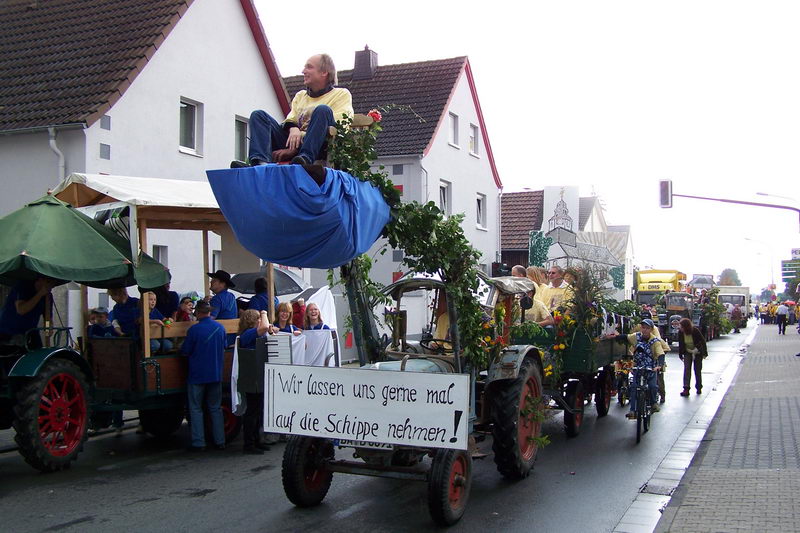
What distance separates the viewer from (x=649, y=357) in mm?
11648

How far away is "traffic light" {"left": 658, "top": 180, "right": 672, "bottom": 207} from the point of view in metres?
29.3

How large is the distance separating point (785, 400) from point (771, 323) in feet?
193

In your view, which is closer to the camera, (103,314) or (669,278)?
(103,314)

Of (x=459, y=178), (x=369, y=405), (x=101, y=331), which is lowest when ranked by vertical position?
(x=369, y=405)

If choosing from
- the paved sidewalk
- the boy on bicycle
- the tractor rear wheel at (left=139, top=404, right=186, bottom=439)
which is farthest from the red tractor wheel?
the boy on bicycle

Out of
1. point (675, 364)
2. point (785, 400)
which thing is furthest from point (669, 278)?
point (785, 400)

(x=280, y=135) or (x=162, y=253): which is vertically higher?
(x=280, y=135)

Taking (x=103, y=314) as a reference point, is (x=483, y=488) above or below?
below

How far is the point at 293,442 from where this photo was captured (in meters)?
6.92

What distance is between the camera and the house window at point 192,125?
60.4ft

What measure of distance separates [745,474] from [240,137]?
49.2ft

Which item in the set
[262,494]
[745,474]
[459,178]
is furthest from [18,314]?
[459,178]

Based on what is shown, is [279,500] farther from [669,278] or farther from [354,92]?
[669,278]

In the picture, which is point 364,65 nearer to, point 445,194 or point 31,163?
point 445,194
